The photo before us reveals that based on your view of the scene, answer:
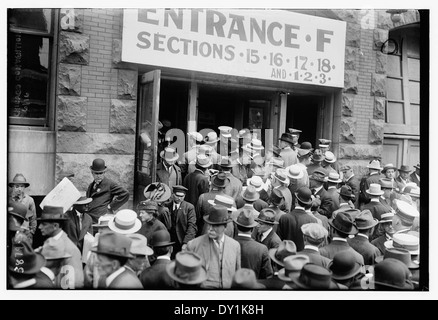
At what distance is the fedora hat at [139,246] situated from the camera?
4.54m

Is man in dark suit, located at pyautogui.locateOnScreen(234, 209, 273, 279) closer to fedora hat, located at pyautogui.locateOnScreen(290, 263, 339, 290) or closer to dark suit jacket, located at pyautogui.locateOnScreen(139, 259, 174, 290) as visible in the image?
fedora hat, located at pyautogui.locateOnScreen(290, 263, 339, 290)

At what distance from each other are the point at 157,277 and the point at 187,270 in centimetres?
37

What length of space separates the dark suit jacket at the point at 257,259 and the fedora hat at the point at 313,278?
42 cm

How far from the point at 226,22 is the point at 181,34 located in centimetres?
70

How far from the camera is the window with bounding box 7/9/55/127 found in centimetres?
596

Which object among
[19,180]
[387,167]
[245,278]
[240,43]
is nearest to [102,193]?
[19,180]

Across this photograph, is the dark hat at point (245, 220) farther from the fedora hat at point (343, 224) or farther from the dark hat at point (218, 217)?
the fedora hat at point (343, 224)

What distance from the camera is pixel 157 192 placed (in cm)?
593

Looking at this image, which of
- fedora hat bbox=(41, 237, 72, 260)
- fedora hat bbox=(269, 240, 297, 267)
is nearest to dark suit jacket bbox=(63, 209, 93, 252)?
fedora hat bbox=(41, 237, 72, 260)

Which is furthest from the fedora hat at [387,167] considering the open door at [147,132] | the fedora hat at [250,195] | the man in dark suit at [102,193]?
the man in dark suit at [102,193]

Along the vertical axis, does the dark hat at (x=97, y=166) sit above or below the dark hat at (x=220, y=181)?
above

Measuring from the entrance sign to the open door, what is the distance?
0.39 meters
